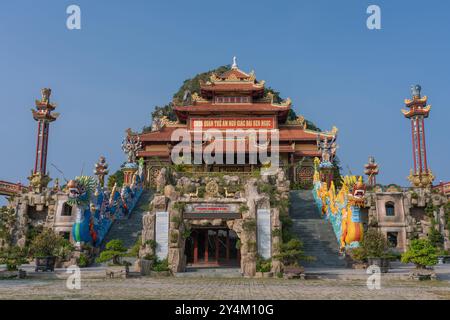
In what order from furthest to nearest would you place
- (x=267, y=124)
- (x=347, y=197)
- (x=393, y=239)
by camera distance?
(x=267, y=124)
(x=393, y=239)
(x=347, y=197)

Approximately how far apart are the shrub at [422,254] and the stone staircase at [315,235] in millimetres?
3601

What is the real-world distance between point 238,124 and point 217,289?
2787cm

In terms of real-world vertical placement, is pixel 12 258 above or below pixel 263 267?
above

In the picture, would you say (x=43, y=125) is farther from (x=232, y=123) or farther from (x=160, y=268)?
(x=160, y=268)

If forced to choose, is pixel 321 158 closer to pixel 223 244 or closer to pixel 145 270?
pixel 223 244

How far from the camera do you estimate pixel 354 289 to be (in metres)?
11.4

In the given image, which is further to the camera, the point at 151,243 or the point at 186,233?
the point at 186,233

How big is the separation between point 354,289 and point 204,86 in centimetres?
2974

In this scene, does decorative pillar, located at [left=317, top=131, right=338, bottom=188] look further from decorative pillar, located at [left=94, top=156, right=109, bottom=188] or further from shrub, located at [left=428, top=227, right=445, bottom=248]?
decorative pillar, located at [left=94, top=156, right=109, bottom=188]

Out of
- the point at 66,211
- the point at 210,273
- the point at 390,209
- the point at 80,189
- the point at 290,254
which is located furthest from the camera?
the point at 390,209

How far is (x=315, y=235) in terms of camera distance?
21.0 m

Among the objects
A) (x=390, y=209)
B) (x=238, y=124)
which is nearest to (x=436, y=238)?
(x=390, y=209)

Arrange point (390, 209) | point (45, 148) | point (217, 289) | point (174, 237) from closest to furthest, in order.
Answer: point (217, 289) → point (174, 237) → point (390, 209) → point (45, 148)

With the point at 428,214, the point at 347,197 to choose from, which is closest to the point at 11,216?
the point at 347,197
